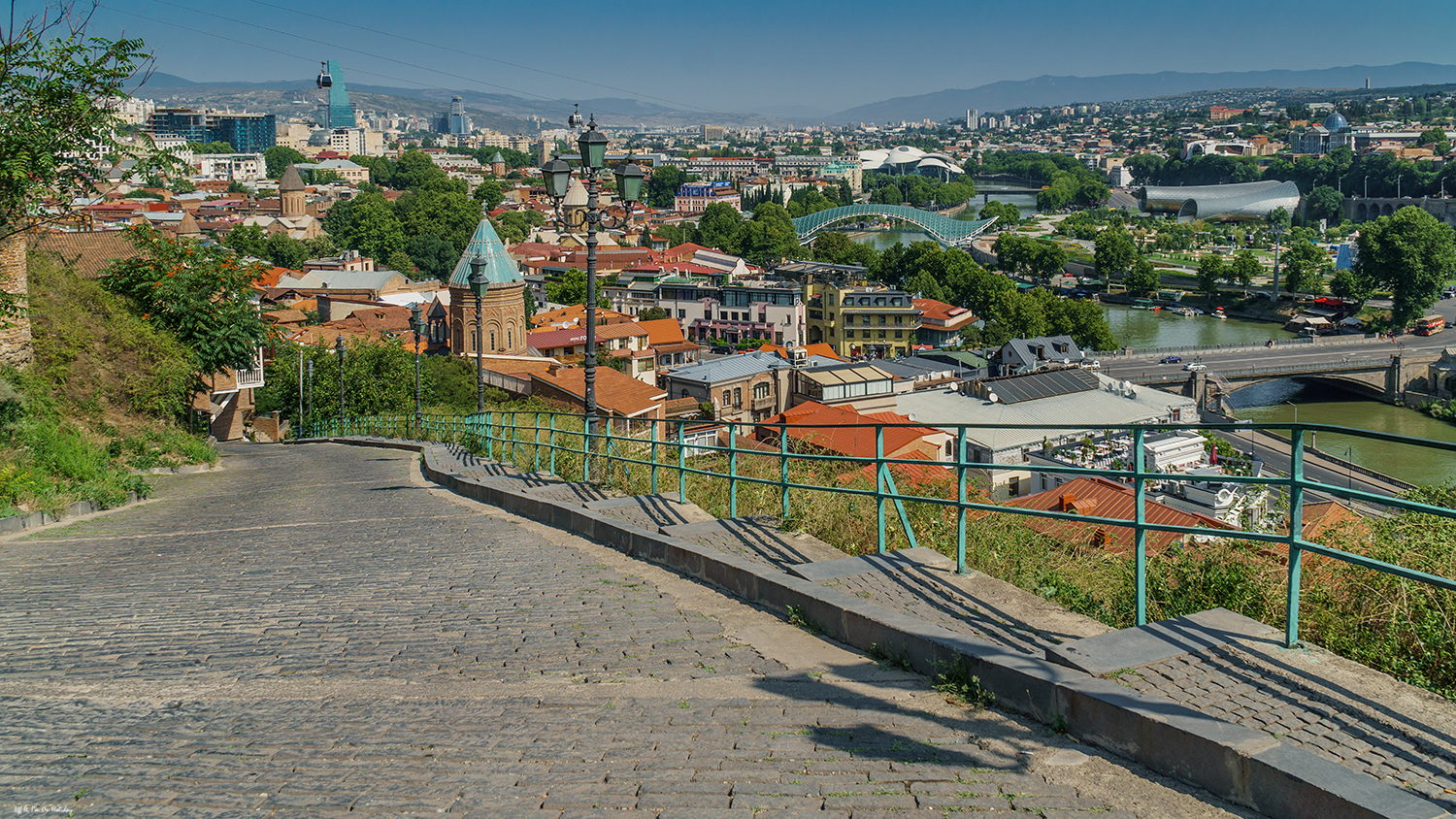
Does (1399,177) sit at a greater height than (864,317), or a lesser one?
greater

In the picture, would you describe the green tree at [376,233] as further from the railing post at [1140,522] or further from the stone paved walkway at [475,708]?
the railing post at [1140,522]

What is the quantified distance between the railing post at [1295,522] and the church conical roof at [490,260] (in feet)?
117

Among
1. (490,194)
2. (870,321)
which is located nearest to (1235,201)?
(870,321)

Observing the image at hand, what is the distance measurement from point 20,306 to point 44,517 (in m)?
4.36

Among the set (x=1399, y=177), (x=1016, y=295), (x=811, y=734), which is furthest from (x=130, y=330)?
(x=1399, y=177)

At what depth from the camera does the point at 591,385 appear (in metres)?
10.8

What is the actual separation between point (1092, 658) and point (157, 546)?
670 centimetres

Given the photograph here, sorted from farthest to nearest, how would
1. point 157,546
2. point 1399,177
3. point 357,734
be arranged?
point 1399,177
point 157,546
point 357,734

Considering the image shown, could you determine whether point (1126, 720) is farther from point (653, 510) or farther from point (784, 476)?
point (653, 510)

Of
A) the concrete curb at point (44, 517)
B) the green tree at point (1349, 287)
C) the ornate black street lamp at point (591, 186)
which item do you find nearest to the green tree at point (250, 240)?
the ornate black street lamp at point (591, 186)

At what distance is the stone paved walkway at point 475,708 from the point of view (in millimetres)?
2979

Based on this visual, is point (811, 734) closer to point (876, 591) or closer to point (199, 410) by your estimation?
point (876, 591)

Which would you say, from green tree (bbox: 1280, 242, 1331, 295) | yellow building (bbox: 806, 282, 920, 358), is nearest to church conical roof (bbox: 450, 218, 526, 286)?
yellow building (bbox: 806, 282, 920, 358)

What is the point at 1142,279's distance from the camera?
238 feet
